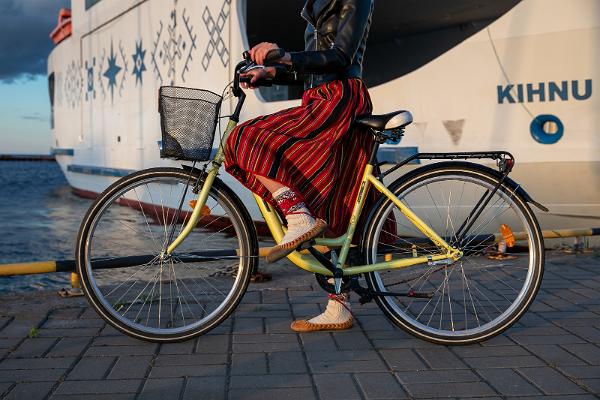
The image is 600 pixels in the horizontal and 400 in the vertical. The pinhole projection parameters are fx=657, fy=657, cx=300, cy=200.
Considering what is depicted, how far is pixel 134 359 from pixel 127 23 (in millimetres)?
8974

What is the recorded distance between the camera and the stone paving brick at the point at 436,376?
241cm

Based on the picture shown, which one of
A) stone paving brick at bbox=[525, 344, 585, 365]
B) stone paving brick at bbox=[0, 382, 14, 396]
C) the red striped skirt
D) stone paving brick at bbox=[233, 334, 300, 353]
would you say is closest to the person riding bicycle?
the red striped skirt

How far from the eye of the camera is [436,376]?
2.46 metres

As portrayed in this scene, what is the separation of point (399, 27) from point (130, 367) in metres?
8.51

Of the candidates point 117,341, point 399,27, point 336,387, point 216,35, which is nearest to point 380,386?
point 336,387

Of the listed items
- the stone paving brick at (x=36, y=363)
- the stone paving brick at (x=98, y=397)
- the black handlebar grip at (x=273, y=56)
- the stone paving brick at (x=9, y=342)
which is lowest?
the stone paving brick at (x=9, y=342)

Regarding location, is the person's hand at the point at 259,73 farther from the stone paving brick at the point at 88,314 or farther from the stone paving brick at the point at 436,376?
the stone paving brick at the point at 88,314

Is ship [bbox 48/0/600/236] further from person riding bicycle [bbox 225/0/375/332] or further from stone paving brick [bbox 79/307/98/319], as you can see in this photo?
stone paving brick [bbox 79/307/98/319]

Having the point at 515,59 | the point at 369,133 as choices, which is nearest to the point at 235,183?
the point at 515,59

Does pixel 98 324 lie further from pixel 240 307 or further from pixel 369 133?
pixel 369 133

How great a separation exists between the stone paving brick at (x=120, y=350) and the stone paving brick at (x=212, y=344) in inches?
7.6

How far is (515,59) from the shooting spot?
5.71 meters

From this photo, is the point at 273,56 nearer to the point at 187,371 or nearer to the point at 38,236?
the point at 187,371

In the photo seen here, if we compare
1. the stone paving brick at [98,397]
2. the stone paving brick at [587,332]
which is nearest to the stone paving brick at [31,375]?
the stone paving brick at [98,397]
